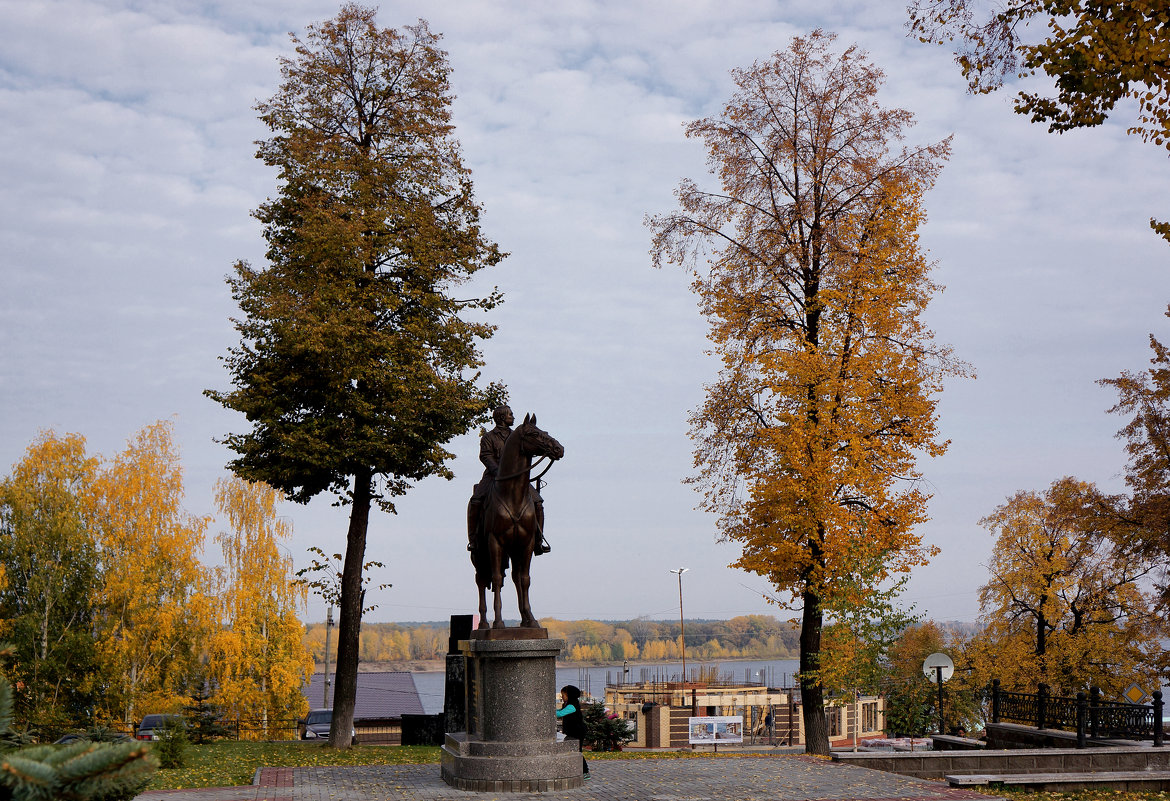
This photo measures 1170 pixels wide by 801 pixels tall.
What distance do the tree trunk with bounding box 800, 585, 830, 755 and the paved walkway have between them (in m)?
5.20

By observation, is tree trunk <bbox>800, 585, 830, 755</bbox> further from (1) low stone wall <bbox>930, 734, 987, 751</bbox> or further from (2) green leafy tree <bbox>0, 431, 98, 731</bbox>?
(2) green leafy tree <bbox>0, 431, 98, 731</bbox>

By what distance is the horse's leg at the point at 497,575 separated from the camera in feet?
43.4

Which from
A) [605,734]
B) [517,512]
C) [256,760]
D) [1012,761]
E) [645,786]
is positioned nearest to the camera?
[645,786]

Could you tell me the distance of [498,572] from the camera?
13.3 m

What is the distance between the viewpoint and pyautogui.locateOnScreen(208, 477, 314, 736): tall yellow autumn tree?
40.1m

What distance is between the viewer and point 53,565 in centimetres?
3609

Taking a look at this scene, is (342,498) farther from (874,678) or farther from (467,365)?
(874,678)

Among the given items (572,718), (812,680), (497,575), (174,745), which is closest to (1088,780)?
(812,680)

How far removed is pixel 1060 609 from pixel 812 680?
64.2 ft

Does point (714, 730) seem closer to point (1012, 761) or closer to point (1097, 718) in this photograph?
point (1097, 718)

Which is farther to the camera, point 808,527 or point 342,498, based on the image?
point 342,498

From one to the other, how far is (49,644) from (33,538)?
3934 mm

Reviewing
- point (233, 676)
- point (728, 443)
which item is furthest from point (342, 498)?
point (233, 676)

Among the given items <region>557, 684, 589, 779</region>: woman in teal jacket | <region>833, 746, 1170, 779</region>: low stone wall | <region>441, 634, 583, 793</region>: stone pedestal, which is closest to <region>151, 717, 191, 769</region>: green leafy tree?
<region>441, 634, 583, 793</region>: stone pedestal
